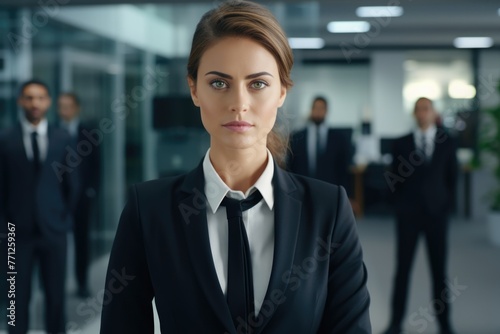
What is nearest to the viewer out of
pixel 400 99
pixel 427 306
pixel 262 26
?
pixel 262 26

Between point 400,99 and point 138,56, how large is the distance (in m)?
9.97

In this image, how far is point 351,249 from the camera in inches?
48.4

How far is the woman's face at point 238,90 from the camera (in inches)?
44.5

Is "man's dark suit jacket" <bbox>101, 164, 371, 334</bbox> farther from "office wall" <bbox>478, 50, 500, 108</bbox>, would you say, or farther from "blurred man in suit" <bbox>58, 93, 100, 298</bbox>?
"office wall" <bbox>478, 50, 500, 108</bbox>

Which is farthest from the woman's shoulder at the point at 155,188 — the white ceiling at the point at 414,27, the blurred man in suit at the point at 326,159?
the white ceiling at the point at 414,27

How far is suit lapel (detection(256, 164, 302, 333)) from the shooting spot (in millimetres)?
1161

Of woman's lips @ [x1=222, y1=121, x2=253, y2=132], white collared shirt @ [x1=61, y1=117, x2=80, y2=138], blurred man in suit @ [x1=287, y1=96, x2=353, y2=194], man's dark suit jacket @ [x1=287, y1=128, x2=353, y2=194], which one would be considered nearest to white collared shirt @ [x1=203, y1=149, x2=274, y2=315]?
woman's lips @ [x1=222, y1=121, x2=253, y2=132]

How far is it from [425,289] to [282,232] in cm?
570

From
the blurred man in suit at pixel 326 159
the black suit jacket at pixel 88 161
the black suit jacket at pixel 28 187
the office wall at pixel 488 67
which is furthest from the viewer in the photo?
the office wall at pixel 488 67

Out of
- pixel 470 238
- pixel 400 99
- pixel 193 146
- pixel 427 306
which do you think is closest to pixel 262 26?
pixel 193 146

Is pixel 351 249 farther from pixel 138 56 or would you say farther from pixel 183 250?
pixel 138 56

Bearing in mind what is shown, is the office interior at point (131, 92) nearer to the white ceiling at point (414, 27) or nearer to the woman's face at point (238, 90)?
the white ceiling at point (414, 27)

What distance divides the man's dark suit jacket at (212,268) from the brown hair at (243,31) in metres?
0.21

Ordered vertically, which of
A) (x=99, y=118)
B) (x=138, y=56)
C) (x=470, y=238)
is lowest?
(x=470, y=238)
